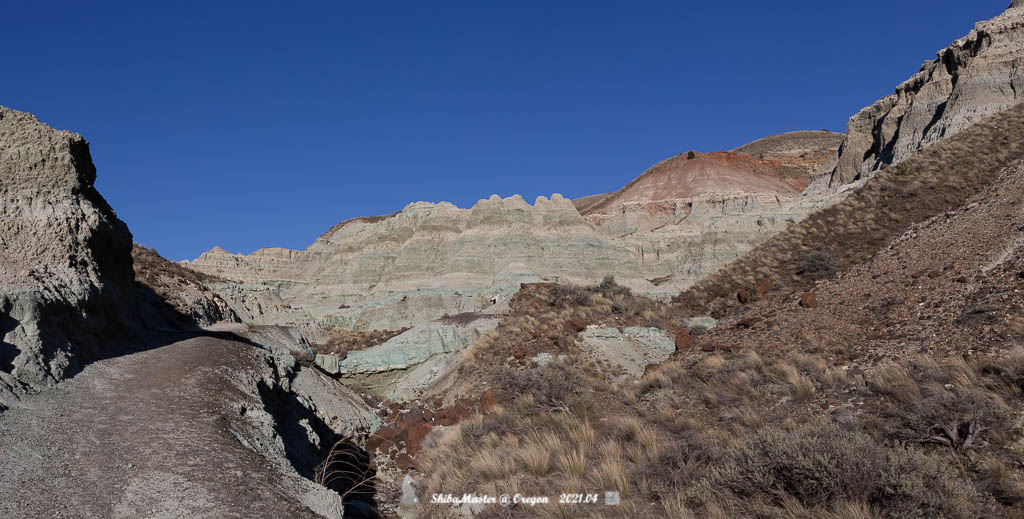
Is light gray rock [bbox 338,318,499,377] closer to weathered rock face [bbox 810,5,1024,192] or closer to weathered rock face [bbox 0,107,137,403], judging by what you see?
weathered rock face [bbox 0,107,137,403]

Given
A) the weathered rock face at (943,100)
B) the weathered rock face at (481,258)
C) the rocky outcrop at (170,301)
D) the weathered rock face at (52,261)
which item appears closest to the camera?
the weathered rock face at (52,261)

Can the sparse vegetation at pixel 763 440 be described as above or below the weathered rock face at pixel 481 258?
below

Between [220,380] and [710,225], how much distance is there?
48034 mm

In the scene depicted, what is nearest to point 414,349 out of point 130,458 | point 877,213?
point 130,458

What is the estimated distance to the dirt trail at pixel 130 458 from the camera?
3.95 metres

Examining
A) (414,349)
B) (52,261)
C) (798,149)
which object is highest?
(798,149)

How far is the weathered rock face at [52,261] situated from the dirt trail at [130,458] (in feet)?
1.56

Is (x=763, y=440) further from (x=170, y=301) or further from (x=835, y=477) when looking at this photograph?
(x=170, y=301)

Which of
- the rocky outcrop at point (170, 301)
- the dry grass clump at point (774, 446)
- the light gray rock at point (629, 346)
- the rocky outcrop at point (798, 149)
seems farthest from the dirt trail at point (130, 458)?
the rocky outcrop at point (798, 149)

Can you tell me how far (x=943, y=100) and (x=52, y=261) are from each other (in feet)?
150

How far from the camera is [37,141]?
9.01 m

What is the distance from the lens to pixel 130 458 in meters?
4.63

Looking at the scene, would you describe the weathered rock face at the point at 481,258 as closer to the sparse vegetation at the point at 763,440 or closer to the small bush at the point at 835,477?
the sparse vegetation at the point at 763,440

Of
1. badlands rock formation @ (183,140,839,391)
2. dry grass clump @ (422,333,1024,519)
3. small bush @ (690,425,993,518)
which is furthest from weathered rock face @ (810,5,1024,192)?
small bush @ (690,425,993,518)
